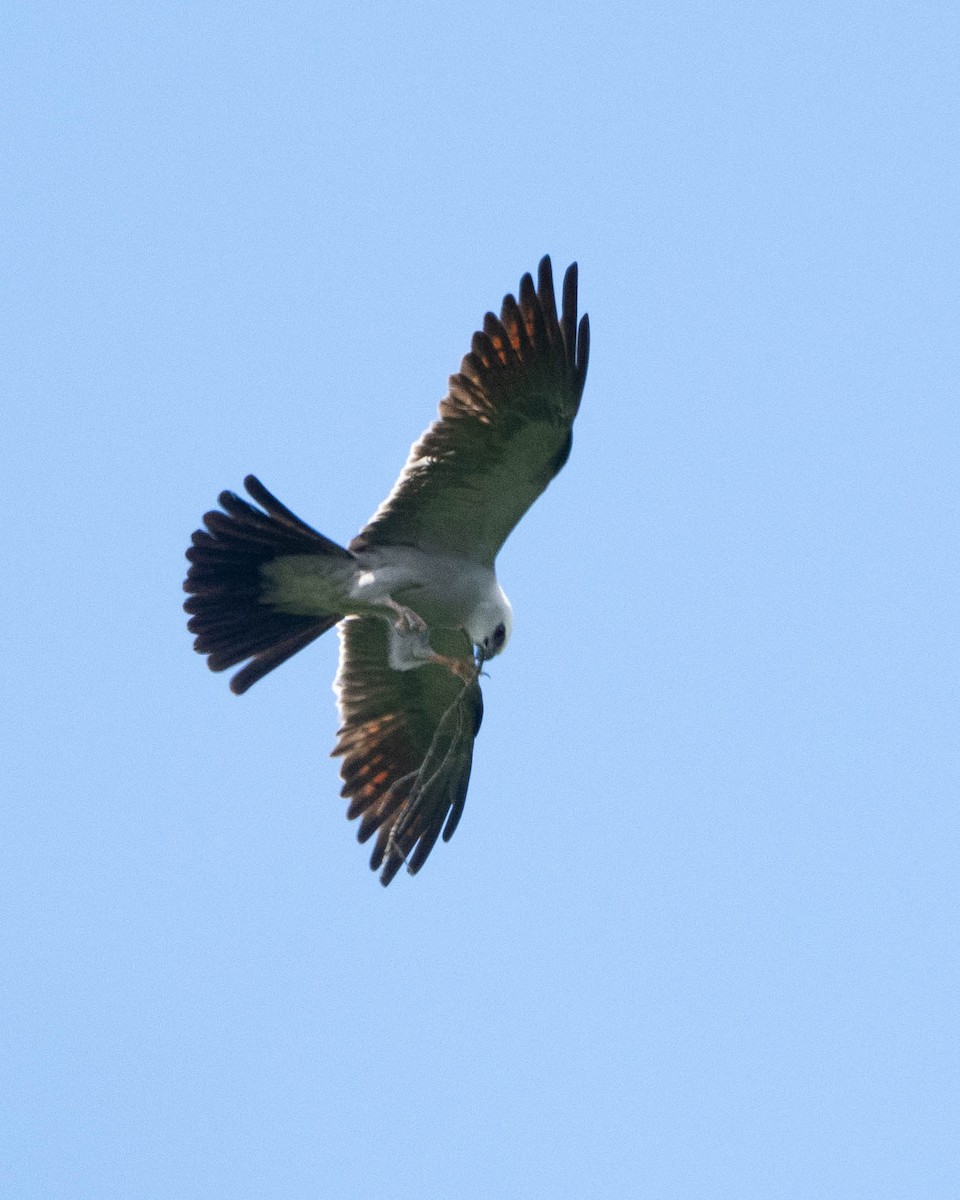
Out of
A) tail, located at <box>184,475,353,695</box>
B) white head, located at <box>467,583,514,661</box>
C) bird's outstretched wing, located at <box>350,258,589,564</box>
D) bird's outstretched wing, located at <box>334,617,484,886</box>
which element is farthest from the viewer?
bird's outstretched wing, located at <box>334,617,484,886</box>

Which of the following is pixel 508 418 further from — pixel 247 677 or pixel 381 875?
pixel 381 875

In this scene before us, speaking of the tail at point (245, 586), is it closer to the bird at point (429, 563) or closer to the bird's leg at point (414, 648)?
the bird at point (429, 563)

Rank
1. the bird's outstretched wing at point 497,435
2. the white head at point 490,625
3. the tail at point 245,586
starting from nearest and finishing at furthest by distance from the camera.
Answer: the bird's outstretched wing at point 497,435
the tail at point 245,586
the white head at point 490,625

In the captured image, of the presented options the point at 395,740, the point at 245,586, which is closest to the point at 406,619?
the point at 245,586

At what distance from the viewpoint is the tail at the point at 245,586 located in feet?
26.3

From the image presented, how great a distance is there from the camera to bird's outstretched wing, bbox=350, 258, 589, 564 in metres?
7.58

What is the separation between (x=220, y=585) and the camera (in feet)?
26.9

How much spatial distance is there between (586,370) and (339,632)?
2.07 meters

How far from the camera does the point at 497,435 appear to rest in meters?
7.76

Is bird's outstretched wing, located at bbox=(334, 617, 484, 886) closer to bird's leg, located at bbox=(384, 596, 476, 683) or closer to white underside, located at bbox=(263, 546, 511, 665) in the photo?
bird's leg, located at bbox=(384, 596, 476, 683)

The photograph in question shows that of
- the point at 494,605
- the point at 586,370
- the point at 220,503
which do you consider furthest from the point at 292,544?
the point at 586,370

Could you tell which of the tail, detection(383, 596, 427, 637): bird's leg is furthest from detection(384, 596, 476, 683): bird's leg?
the tail

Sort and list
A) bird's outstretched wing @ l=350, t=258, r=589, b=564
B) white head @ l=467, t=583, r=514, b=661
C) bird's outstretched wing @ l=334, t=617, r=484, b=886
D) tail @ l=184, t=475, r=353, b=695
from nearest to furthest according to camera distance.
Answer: bird's outstretched wing @ l=350, t=258, r=589, b=564 < tail @ l=184, t=475, r=353, b=695 < white head @ l=467, t=583, r=514, b=661 < bird's outstretched wing @ l=334, t=617, r=484, b=886

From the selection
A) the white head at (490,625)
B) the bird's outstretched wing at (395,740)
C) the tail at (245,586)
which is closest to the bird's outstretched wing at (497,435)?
the white head at (490,625)
